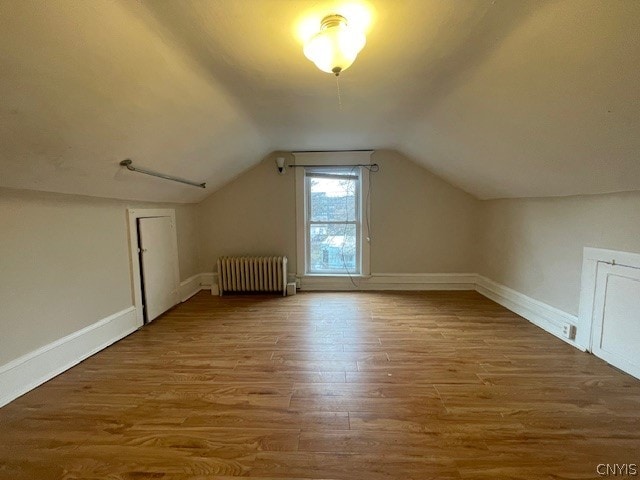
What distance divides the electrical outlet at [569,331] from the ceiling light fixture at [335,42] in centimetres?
282

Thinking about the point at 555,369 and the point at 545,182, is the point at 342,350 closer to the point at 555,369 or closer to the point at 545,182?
the point at 555,369

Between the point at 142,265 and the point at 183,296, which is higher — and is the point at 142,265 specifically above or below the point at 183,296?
above

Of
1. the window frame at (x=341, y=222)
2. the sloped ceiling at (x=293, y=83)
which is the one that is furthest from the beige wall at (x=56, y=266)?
the window frame at (x=341, y=222)

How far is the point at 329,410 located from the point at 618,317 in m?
2.25

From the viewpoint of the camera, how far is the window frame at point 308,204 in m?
3.92

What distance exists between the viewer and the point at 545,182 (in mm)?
2422

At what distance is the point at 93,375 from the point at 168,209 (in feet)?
6.35

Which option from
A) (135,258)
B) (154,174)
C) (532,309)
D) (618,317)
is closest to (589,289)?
(618,317)

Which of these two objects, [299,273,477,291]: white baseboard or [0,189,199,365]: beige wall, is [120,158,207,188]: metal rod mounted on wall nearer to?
[0,189,199,365]: beige wall

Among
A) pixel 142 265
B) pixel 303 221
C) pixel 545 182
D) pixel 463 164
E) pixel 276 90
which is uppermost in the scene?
pixel 276 90

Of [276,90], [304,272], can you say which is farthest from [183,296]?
[276,90]

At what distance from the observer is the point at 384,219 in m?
4.05

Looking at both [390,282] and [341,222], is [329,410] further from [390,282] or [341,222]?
[341,222]

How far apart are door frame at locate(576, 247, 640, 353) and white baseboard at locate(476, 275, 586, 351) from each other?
58 millimetres
